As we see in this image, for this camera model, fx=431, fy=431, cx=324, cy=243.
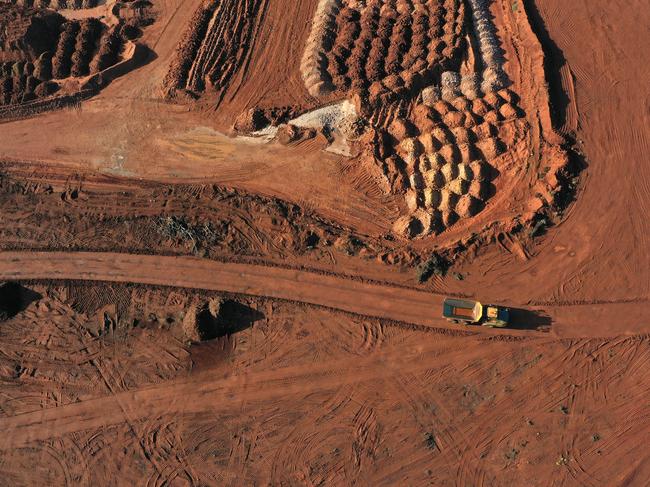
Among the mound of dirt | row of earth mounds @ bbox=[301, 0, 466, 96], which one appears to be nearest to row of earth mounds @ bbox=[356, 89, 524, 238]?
row of earth mounds @ bbox=[301, 0, 466, 96]

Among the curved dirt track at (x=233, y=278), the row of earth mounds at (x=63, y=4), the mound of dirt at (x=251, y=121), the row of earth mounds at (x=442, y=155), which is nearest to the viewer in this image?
the curved dirt track at (x=233, y=278)

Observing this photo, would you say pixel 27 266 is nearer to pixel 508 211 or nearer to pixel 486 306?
pixel 486 306


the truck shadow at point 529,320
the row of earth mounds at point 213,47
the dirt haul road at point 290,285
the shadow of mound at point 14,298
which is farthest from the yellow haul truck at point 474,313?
the shadow of mound at point 14,298

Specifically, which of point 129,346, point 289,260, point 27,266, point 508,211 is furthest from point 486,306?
point 27,266

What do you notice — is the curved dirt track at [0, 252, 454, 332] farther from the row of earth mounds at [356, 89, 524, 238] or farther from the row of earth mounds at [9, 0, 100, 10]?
the row of earth mounds at [9, 0, 100, 10]

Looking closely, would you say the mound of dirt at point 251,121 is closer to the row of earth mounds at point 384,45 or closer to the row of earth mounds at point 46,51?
the row of earth mounds at point 384,45
